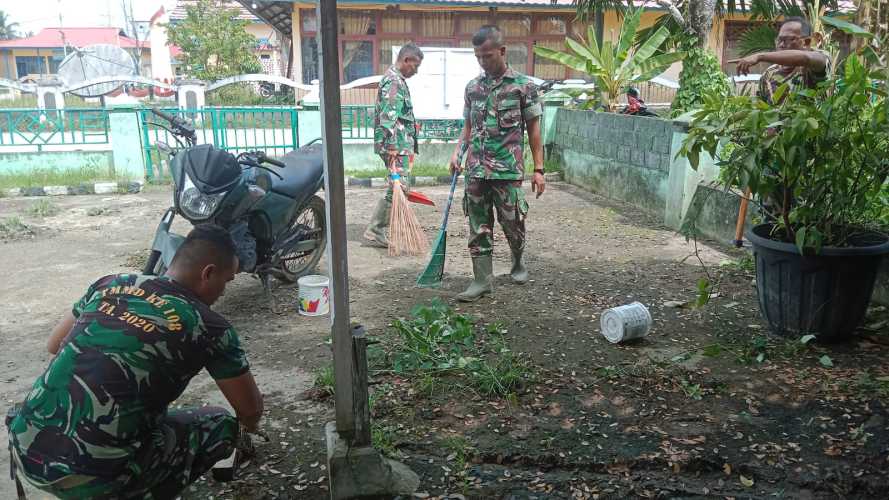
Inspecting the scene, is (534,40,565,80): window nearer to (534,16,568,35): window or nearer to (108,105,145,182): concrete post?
Result: (534,16,568,35): window

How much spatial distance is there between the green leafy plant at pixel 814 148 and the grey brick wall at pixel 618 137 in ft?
11.3

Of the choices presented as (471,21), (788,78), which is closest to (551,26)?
(471,21)

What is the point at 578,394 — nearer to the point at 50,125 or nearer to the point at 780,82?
the point at 780,82

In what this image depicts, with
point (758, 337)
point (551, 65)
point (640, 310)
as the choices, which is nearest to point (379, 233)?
point (640, 310)

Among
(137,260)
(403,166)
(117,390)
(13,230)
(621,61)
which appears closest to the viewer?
(117,390)

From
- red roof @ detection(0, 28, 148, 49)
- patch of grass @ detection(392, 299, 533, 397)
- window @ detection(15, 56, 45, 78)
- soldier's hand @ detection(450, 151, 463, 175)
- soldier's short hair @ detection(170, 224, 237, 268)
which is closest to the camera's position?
soldier's short hair @ detection(170, 224, 237, 268)

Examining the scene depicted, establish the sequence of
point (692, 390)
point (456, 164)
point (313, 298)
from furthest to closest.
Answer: point (456, 164) < point (313, 298) < point (692, 390)

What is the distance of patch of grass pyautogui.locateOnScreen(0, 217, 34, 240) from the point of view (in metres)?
6.85

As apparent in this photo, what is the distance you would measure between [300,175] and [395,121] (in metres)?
1.29

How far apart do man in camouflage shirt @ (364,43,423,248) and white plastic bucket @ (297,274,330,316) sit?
178 centimetres

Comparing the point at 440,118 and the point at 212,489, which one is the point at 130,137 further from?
the point at 212,489

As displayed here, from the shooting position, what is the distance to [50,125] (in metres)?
9.88

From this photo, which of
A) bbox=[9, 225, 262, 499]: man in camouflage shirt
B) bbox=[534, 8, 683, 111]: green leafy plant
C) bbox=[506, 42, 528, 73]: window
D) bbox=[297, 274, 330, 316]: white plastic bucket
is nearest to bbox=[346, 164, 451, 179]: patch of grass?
bbox=[534, 8, 683, 111]: green leafy plant

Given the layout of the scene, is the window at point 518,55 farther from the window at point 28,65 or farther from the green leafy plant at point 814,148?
the window at point 28,65
